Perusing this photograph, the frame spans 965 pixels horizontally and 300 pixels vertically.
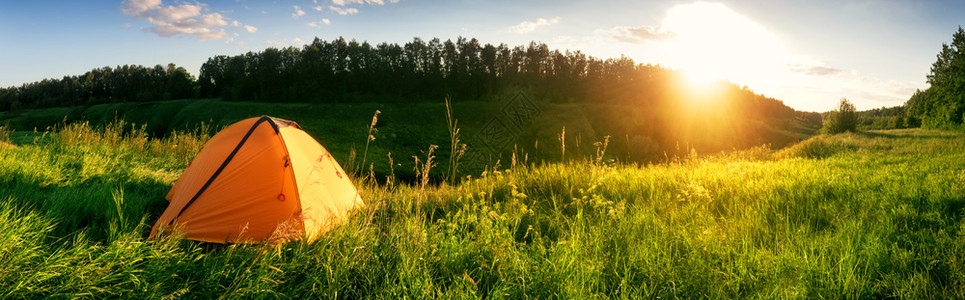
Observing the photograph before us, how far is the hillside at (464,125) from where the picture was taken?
144ft

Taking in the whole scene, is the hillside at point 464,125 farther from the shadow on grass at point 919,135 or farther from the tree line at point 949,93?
the shadow on grass at point 919,135

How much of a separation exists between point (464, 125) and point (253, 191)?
1851 inches

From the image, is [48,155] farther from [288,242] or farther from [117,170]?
[288,242]

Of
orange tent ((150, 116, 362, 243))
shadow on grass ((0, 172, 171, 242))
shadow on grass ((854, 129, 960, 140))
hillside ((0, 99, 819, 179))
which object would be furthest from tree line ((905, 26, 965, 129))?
shadow on grass ((0, 172, 171, 242))

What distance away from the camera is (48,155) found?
23.7ft

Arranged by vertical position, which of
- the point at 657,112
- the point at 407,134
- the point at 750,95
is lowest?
the point at 407,134

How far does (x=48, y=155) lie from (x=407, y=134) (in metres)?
39.2

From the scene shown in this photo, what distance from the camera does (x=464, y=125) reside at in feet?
170

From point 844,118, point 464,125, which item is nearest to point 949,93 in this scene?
point 844,118

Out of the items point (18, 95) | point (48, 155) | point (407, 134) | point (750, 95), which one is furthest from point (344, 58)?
point (750, 95)

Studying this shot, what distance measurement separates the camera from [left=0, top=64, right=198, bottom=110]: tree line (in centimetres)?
6906

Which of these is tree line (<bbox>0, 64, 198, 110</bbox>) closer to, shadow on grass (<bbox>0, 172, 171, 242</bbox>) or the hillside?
the hillside

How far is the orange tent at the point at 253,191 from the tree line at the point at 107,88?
265ft

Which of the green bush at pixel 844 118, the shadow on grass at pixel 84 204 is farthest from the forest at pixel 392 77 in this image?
the shadow on grass at pixel 84 204
